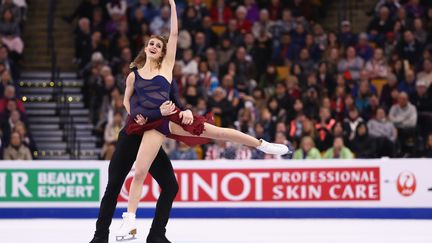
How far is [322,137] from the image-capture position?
48.6 ft

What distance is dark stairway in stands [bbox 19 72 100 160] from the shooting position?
1591cm

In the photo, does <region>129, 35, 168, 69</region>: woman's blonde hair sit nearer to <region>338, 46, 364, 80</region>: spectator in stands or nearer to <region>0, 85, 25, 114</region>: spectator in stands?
<region>0, 85, 25, 114</region>: spectator in stands

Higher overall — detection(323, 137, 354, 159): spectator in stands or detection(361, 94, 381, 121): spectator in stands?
detection(361, 94, 381, 121): spectator in stands

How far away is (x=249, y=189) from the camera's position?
42.1ft

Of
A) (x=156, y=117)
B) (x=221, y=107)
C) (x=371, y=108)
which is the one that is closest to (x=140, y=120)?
(x=156, y=117)

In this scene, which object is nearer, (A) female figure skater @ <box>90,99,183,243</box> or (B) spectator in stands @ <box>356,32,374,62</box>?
(A) female figure skater @ <box>90,99,183,243</box>

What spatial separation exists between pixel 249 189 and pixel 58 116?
17.0ft

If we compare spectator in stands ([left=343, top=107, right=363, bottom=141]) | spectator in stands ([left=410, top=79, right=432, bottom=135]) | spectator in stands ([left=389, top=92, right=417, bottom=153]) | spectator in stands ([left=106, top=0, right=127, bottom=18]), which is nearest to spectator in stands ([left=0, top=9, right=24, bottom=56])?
spectator in stands ([left=106, top=0, right=127, bottom=18])

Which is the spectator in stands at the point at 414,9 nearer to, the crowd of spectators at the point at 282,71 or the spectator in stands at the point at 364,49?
the crowd of spectators at the point at 282,71
